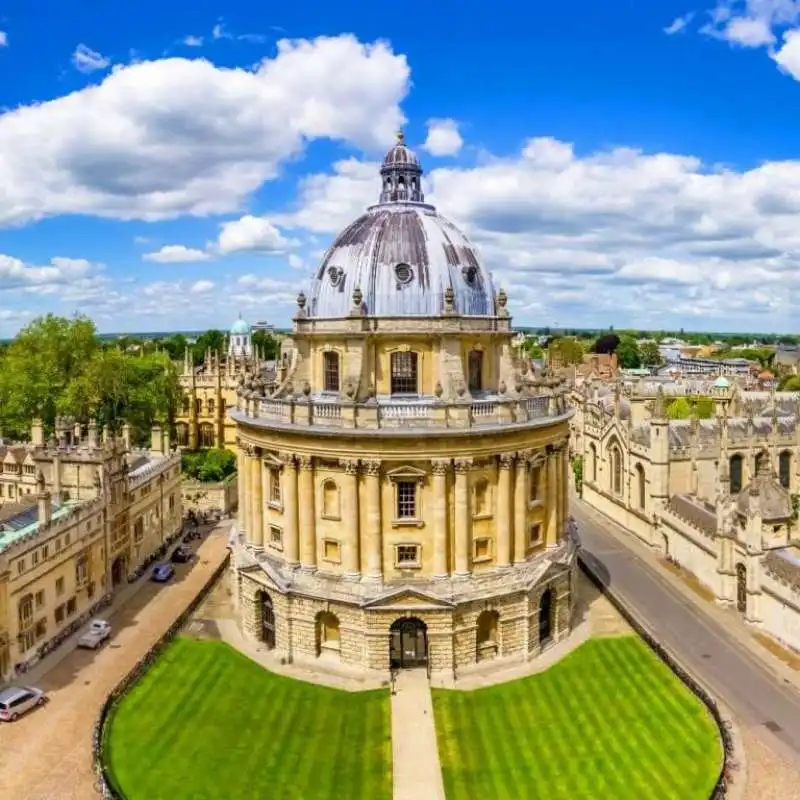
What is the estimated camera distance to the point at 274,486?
140 feet

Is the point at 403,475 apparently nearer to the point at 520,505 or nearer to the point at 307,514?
the point at 307,514

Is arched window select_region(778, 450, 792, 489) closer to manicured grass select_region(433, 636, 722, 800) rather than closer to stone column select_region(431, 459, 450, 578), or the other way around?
manicured grass select_region(433, 636, 722, 800)

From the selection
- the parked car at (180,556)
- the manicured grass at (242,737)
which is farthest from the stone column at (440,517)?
the parked car at (180,556)

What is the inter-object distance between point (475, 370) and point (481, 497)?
24.1 feet

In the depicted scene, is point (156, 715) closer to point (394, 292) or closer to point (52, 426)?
point (394, 292)

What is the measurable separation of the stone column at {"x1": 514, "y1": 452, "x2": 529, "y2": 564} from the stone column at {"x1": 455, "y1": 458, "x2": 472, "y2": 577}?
316 cm

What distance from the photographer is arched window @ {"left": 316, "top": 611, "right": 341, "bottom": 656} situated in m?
40.1

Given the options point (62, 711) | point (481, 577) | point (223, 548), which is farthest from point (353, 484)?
point (223, 548)

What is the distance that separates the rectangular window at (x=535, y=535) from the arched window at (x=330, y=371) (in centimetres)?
1332

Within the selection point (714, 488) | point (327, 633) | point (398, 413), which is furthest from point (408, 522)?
point (714, 488)

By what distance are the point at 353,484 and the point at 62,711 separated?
17079 millimetres

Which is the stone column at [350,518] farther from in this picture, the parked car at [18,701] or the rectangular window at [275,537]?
the parked car at [18,701]

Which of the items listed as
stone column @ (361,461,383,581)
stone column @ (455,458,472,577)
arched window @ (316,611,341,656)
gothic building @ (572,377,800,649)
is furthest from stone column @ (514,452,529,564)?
gothic building @ (572,377,800,649)

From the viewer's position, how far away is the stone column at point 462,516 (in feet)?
127
